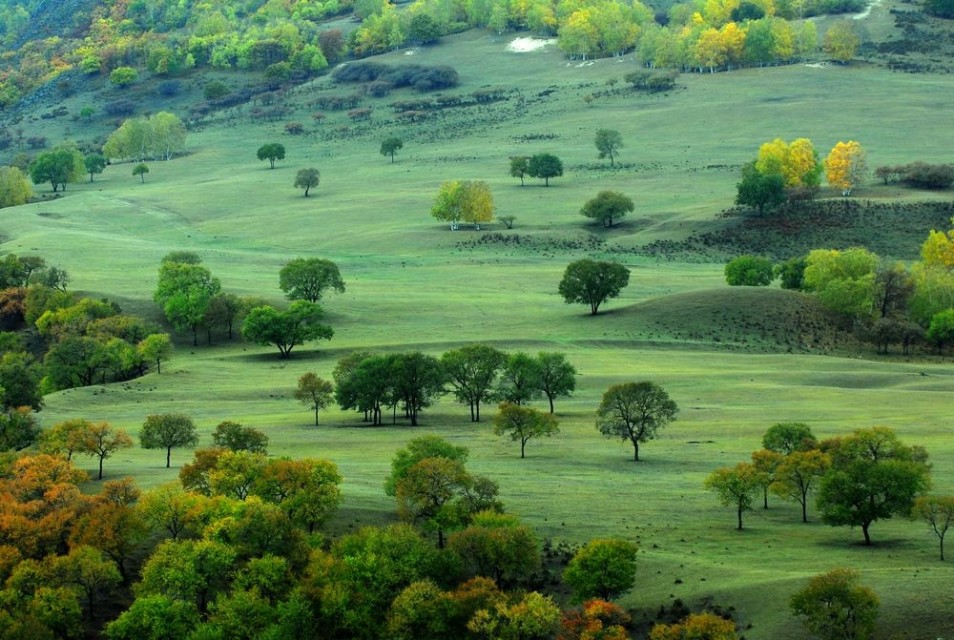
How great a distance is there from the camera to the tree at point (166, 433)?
294 ft

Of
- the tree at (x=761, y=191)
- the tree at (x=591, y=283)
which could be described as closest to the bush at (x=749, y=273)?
the tree at (x=591, y=283)

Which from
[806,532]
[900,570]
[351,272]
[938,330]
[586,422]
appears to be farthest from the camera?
[351,272]

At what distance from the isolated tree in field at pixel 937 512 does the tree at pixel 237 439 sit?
4099 centimetres

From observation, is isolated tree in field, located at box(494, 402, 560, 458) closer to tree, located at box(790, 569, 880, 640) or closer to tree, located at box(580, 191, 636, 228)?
tree, located at box(790, 569, 880, 640)

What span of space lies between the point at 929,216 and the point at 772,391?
80.1 meters

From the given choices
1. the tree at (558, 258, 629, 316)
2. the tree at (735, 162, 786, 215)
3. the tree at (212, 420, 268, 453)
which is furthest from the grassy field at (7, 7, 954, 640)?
the tree at (735, 162, 786, 215)

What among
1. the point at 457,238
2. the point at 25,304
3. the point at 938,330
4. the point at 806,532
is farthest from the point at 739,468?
the point at 457,238

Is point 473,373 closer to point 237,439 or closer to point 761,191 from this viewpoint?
point 237,439

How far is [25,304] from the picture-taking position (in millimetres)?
142125

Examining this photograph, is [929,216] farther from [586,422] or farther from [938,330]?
[586,422]

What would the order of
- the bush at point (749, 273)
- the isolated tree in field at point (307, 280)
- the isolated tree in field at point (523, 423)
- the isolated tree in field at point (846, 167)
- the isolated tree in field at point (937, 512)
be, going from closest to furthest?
the isolated tree in field at point (937, 512) → the isolated tree in field at point (523, 423) → the isolated tree in field at point (307, 280) → the bush at point (749, 273) → the isolated tree in field at point (846, 167)

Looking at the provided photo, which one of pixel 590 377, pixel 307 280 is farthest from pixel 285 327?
pixel 590 377

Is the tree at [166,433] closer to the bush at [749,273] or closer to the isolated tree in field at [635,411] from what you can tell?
the isolated tree in field at [635,411]

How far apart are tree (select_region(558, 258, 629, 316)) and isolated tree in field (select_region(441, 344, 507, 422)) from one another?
1297 inches
